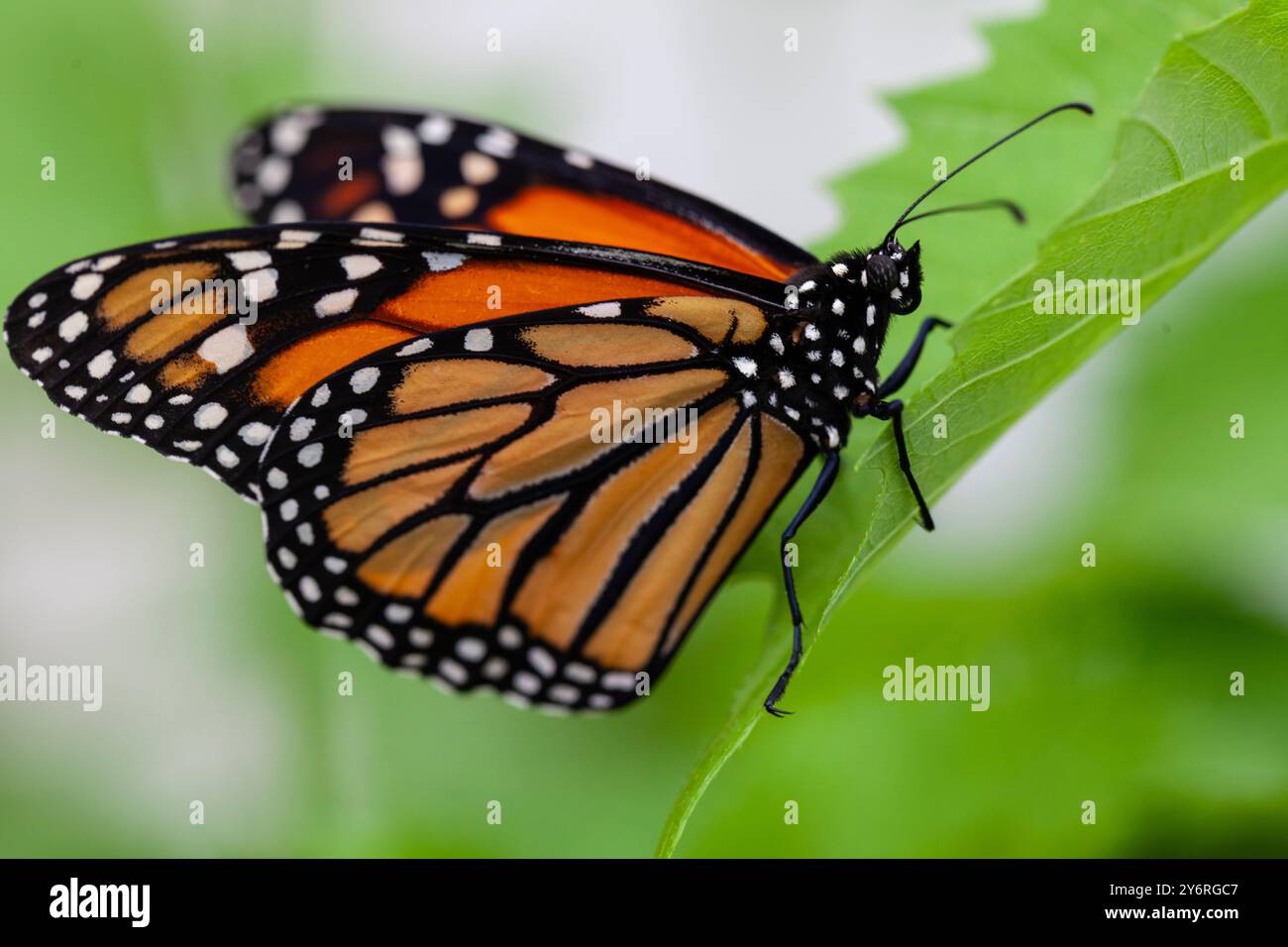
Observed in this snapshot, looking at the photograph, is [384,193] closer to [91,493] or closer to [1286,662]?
[91,493]

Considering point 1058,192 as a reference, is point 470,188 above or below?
above

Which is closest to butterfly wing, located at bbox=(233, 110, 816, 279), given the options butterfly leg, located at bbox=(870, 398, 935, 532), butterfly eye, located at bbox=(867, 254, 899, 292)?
butterfly eye, located at bbox=(867, 254, 899, 292)

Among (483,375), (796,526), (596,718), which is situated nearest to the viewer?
(796,526)

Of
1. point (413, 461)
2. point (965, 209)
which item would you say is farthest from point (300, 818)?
point (965, 209)

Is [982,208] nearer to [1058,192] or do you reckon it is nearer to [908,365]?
[1058,192]

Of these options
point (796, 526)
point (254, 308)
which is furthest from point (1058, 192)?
point (254, 308)

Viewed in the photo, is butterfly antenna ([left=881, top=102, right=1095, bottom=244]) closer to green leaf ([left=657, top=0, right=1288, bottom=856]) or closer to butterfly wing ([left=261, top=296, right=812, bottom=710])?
green leaf ([left=657, top=0, right=1288, bottom=856])
